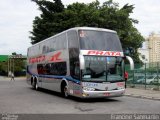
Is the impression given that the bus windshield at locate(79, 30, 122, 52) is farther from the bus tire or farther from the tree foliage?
the tree foliage

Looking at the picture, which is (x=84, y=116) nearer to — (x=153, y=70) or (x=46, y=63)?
(x=46, y=63)

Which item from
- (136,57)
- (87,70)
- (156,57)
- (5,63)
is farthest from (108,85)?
(156,57)

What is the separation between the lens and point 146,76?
88.2ft

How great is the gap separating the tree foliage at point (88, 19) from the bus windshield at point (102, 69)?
29570 millimetres

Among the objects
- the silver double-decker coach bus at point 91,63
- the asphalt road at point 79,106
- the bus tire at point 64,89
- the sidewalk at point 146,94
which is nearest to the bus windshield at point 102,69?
the silver double-decker coach bus at point 91,63

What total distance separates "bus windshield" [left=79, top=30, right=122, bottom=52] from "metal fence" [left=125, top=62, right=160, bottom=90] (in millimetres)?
8073

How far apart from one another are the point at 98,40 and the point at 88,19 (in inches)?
1184

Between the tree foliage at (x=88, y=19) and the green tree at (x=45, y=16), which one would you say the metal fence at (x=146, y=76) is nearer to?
the tree foliage at (x=88, y=19)

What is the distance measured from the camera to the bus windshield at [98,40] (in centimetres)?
1748

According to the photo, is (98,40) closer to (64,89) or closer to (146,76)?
(64,89)

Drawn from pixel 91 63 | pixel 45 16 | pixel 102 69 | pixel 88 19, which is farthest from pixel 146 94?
pixel 45 16

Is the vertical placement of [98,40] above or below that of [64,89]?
above

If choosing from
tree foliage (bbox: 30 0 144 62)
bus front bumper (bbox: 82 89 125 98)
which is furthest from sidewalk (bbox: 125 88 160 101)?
tree foliage (bbox: 30 0 144 62)

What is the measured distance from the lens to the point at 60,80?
20375 millimetres
